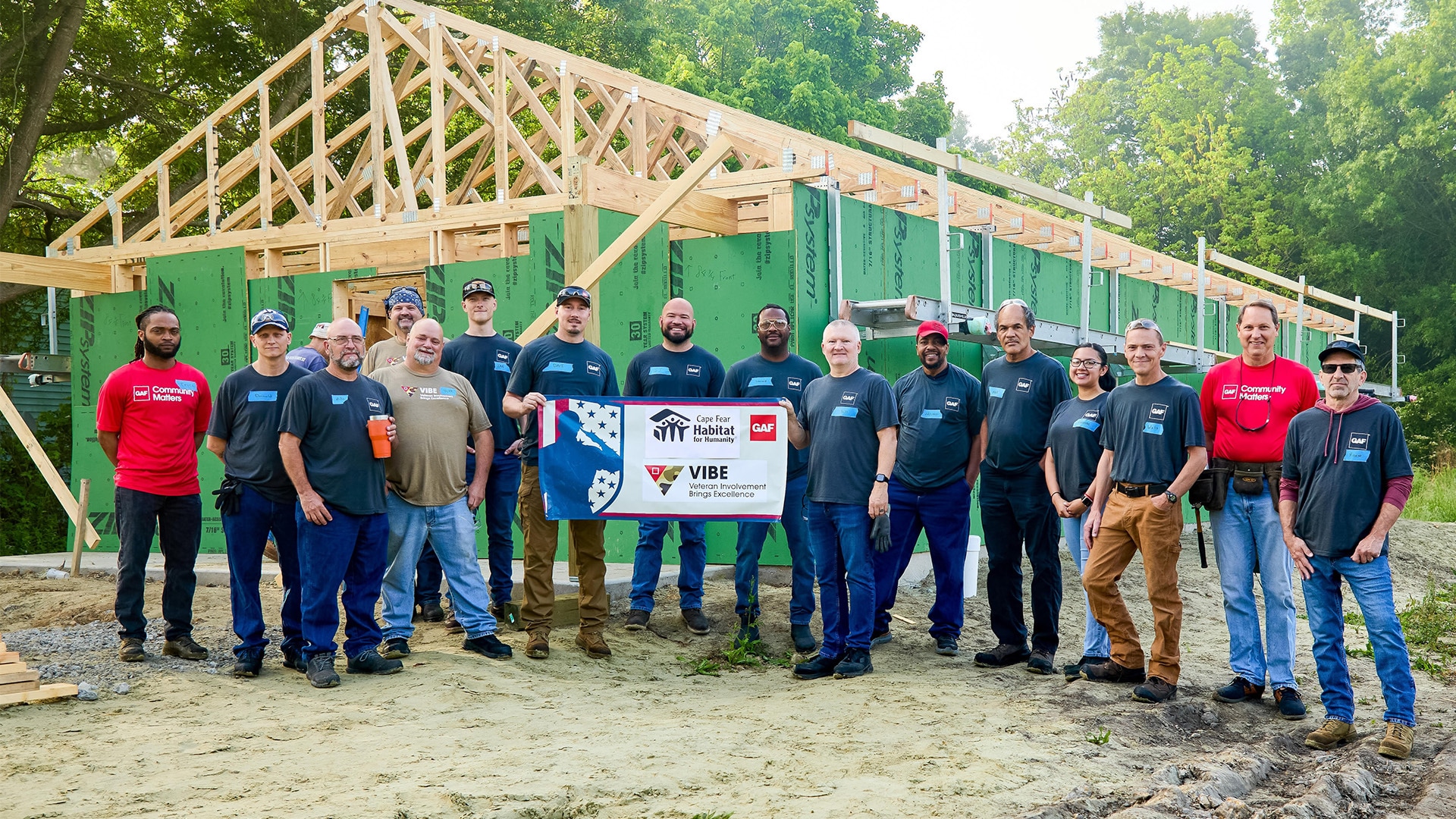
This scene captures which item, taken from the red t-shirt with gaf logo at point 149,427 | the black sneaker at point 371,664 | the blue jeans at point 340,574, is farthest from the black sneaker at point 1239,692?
the red t-shirt with gaf logo at point 149,427

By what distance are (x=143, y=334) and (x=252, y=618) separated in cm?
168

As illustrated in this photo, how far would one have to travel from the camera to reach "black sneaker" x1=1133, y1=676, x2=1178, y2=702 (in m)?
5.54

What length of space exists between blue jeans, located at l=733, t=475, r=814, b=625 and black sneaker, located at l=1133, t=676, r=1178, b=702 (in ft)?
6.72

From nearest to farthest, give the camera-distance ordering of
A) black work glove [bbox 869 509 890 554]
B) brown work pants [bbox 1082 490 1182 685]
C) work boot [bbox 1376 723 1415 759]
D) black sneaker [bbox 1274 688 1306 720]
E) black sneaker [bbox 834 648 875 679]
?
work boot [bbox 1376 723 1415 759]
black sneaker [bbox 1274 688 1306 720]
brown work pants [bbox 1082 490 1182 685]
black work glove [bbox 869 509 890 554]
black sneaker [bbox 834 648 875 679]

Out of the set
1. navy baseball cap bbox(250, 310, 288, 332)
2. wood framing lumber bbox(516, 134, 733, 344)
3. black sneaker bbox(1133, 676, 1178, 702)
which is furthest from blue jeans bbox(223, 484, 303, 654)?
black sneaker bbox(1133, 676, 1178, 702)

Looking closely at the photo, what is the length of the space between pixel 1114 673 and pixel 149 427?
5344 mm

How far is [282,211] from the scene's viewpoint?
54.7 ft

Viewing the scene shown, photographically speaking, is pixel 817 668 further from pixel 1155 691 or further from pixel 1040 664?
pixel 1155 691

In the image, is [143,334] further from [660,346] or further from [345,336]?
[660,346]

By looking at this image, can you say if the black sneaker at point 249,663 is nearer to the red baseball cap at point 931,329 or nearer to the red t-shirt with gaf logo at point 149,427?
the red t-shirt with gaf logo at point 149,427

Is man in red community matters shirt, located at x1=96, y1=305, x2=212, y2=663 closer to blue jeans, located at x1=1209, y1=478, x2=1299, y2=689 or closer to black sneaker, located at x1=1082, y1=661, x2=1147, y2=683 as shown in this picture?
black sneaker, located at x1=1082, y1=661, x2=1147, y2=683

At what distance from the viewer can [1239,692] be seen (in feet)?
18.8

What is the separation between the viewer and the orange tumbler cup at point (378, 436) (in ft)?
18.9

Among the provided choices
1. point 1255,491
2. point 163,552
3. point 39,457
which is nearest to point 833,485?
point 1255,491
